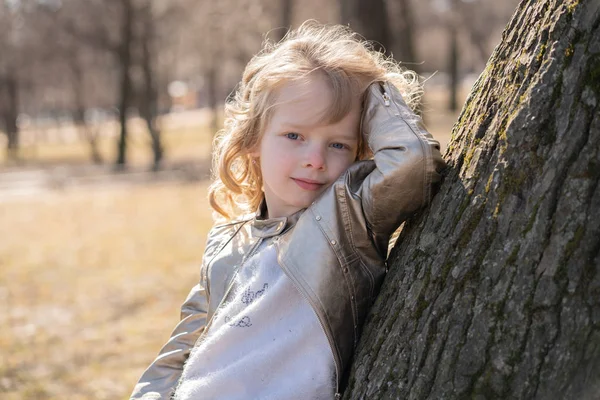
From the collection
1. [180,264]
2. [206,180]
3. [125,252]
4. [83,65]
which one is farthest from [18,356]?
[83,65]

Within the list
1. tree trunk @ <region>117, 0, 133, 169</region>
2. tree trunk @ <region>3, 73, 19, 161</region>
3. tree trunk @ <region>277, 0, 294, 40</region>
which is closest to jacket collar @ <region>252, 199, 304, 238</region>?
tree trunk @ <region>277, 0, 294, 40</region>

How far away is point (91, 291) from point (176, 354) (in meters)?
5.95

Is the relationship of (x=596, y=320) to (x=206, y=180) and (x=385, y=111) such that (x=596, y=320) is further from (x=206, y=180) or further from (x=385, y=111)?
(x=206, y=180)

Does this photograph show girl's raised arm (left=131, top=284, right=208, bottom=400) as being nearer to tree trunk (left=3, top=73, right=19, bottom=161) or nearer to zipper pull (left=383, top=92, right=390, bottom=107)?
zipper pull (left=383, top=92, right=390, bottom=107)

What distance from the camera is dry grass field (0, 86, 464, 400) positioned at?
5488 millimetres

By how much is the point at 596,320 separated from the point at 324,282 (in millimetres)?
696

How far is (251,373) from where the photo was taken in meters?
2.00

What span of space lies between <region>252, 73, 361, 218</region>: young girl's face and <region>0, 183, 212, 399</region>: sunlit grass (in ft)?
10.5

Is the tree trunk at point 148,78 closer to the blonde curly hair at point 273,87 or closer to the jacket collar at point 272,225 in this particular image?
the blonde curly hair at point 273,87

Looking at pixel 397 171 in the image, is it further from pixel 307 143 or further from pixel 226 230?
pixel 226 230

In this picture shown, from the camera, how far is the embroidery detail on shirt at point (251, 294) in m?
2.07

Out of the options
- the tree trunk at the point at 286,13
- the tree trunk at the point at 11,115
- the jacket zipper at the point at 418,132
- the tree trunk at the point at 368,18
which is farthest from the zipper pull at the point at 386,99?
the tree trunk at the point at 11,115

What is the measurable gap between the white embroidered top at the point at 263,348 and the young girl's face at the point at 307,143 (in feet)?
0.68

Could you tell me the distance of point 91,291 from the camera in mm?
8055
